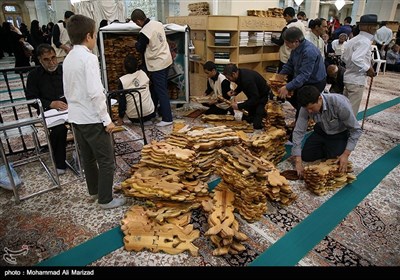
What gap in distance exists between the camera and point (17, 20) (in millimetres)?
23359

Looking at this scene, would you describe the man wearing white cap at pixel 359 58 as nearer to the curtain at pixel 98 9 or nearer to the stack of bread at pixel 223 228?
the stack of bread at pixel 223 228

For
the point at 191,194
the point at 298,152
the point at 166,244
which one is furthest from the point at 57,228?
the point at 298,152

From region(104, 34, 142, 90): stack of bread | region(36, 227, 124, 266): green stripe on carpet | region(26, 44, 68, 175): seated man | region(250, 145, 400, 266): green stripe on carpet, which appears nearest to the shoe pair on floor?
region(36, 227, 124, 266): green stripe on carpet

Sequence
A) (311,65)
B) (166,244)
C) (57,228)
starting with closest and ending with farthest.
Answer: (166,244), (57,228), (311,65)

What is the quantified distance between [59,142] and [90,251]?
154 centimetres

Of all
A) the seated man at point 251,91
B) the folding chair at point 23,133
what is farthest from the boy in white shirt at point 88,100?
the seated man at point 251,91

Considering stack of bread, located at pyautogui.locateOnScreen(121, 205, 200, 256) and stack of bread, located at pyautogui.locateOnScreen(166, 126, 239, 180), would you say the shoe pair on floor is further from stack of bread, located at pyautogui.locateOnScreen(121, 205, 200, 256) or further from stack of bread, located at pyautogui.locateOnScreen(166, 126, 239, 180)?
stack of bread, located at pyautogui.locateOnScreen(166, 126, 239, 180)

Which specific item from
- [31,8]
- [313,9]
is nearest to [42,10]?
[31,8]

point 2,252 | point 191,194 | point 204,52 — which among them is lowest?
point 2,252

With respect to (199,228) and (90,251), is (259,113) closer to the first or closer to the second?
(199,228)

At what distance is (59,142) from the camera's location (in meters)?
3.13

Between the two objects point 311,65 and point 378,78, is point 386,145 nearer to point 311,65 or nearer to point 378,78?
point 311,65

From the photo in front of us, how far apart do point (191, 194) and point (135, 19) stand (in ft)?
9.50

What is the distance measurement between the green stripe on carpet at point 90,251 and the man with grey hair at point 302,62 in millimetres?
2611
